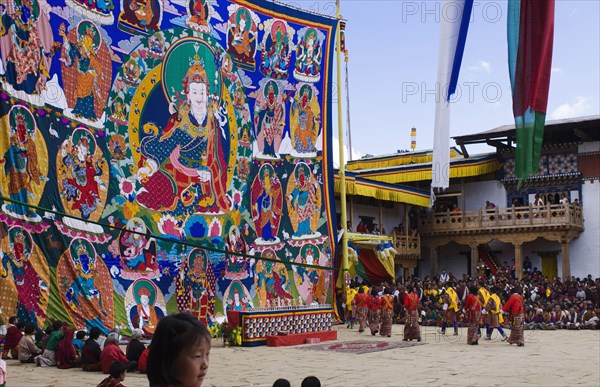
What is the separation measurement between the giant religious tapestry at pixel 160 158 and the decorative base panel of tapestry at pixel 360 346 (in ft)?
6.00

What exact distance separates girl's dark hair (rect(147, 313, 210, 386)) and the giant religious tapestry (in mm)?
8701

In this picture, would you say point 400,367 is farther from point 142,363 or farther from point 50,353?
point 50,353

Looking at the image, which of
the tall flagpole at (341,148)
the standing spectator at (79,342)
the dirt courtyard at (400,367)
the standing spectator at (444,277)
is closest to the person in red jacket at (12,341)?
the dirt courtyard at (400,367)

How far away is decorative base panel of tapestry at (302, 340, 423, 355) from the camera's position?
44.3 ft

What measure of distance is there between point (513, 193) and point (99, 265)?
18109 millimetres

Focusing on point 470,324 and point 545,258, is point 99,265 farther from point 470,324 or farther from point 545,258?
point 545,258

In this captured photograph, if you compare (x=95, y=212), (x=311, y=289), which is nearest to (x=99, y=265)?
(x=95, y=212)

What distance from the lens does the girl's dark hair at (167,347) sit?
2.32 meters

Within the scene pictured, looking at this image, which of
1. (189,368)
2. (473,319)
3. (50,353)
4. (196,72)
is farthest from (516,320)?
(189,368)

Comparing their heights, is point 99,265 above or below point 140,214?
below

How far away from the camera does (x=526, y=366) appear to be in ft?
36.4

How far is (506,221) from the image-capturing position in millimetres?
26609

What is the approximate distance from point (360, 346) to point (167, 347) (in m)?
12.2

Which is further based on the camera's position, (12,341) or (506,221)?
(506,221)
